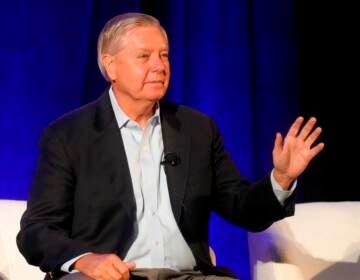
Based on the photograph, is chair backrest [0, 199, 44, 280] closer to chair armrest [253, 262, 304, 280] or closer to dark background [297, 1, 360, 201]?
chair armrest [253, 262, 304, 280]

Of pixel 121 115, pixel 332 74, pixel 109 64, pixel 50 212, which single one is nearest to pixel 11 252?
pixel 50 212

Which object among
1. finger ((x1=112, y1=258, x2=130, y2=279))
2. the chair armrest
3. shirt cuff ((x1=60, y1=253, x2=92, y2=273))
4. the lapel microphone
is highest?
the lapel microphone

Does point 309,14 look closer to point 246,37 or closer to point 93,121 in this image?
point 246,37

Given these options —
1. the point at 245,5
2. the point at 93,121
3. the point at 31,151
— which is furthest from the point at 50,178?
the point at 245,5

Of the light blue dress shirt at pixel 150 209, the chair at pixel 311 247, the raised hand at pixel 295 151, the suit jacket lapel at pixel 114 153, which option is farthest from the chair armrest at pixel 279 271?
the suit jacket lapel at pixel 114 153

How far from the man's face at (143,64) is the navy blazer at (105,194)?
0.42 ft

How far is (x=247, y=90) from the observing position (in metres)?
3.02

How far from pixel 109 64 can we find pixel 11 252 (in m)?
0.74

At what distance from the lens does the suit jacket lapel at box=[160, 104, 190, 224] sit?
6.90 ft

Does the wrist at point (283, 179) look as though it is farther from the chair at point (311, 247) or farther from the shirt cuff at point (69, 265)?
the shirt cuff at point (69, 265)

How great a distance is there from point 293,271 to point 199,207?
39 centimetres

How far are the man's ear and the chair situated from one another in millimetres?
749

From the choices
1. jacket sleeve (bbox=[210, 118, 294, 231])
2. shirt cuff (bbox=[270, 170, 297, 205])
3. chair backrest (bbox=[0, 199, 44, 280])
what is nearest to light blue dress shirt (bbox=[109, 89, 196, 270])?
jacket sleeve (bbox=[210, 118, 294, 231])

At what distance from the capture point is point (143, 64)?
2148mm
